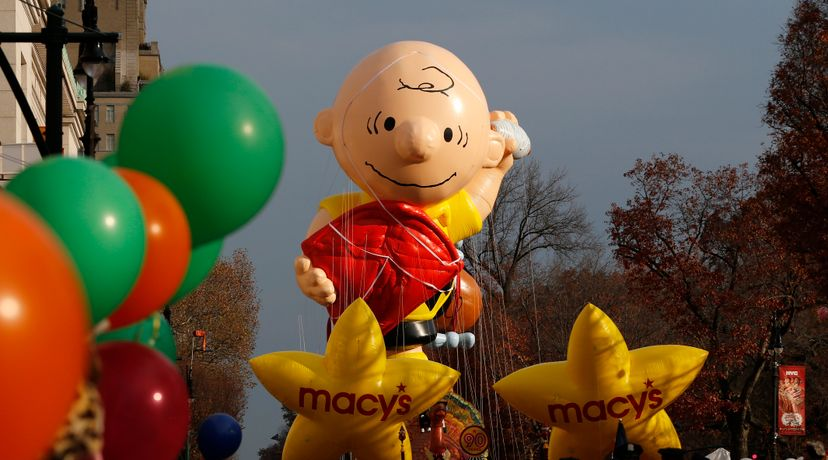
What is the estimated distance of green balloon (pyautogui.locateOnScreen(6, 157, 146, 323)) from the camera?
4562 millimetres

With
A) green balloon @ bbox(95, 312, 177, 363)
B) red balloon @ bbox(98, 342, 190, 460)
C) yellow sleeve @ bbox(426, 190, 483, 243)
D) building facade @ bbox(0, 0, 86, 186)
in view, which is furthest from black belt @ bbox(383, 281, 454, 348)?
building facade @ bbox(0, 0, 86, 186)

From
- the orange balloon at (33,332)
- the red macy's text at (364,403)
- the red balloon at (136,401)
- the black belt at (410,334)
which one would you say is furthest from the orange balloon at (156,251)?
the black belt at (410,334)

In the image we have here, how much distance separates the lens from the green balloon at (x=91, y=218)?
4562mm

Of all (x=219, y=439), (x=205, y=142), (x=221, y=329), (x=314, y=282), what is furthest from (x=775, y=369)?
(x=221, y=329)

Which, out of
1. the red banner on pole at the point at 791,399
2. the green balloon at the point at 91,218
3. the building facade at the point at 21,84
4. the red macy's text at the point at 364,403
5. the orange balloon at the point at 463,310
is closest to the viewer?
the green balloon at the point at 91,218

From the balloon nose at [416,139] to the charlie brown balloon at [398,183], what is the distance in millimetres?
12

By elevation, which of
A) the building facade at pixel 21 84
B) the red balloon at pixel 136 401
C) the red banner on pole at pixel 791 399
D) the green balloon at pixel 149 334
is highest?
the building facade at pixel 21 84

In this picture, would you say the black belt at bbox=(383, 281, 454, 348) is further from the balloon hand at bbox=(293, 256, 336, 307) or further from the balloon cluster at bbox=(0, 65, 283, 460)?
the balloon cluster at bbox=(0, 65, 283, 460)

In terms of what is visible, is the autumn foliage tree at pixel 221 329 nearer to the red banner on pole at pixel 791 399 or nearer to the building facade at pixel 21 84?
the building facade at pixel 21 84

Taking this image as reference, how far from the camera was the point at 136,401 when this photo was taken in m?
5.13

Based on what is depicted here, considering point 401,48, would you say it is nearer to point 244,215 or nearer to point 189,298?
point 244,215

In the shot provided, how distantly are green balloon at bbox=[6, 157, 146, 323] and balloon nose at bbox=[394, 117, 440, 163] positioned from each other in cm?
738

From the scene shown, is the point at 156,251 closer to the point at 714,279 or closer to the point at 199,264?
the point at 199,264

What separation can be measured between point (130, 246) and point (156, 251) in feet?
1.76
